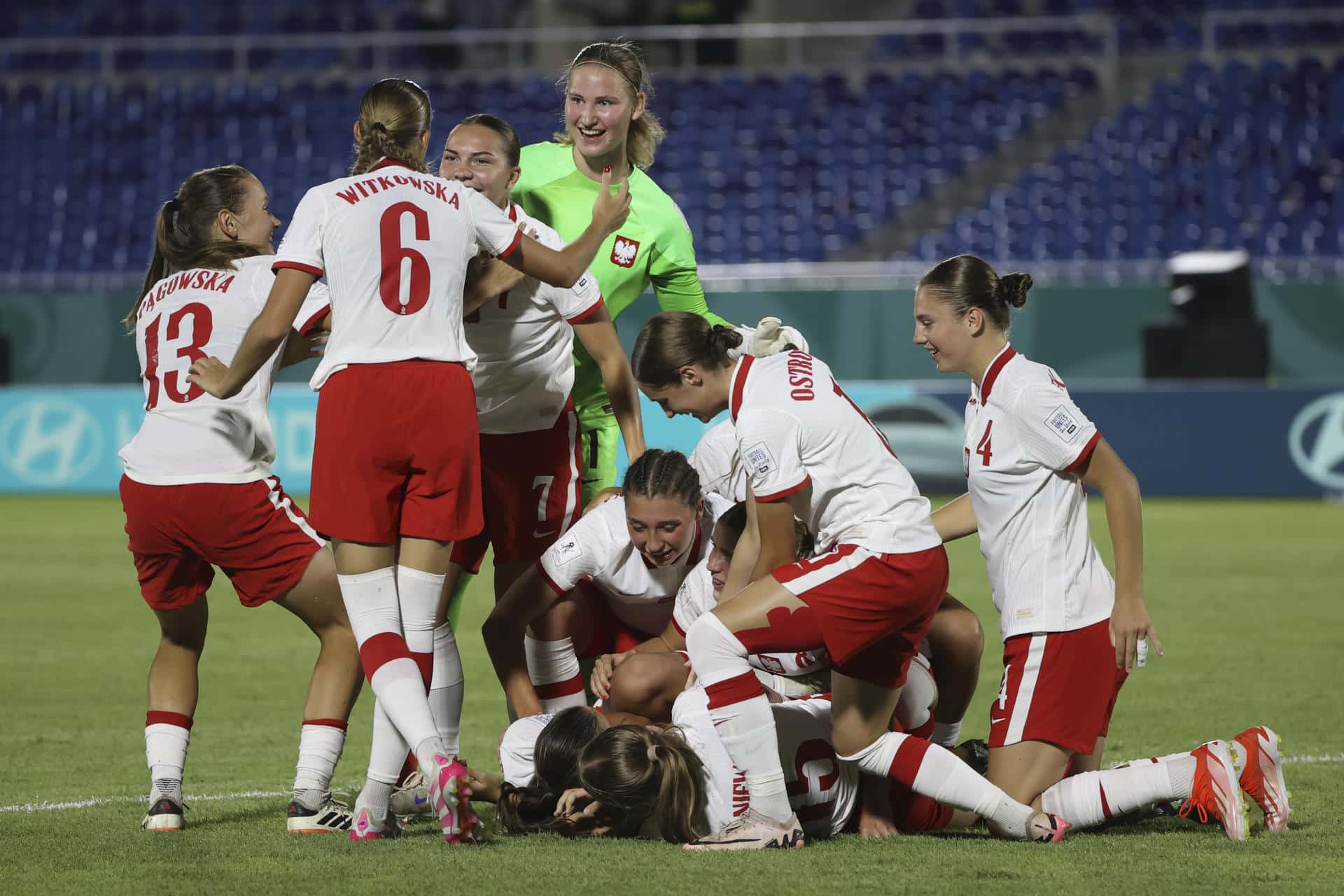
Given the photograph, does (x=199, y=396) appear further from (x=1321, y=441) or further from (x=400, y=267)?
(x=1321, y=441)

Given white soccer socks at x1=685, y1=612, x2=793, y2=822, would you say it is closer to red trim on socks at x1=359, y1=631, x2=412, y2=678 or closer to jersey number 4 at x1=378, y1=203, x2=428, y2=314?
red trim on socks at x1=359, y1=631, x2=412, y2=678

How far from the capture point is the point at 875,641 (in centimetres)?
426

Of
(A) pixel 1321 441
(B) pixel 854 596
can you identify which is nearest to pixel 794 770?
(B) pixel 854 596

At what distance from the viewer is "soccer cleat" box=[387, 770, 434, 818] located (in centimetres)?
443

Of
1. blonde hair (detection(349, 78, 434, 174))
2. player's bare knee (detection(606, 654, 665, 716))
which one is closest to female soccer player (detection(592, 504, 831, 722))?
player's bare knee (detection(606, 654, 665, 716))

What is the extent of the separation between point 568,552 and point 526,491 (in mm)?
449

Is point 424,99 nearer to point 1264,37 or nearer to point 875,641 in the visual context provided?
point 875,641

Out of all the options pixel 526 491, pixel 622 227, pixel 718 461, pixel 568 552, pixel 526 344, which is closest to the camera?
pixel 568 552

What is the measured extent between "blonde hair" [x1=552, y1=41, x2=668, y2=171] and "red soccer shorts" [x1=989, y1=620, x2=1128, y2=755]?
2.31 meters

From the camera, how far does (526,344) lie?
5203mm

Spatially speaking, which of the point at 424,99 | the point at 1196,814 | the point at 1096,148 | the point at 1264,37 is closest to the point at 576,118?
the point at 424,99

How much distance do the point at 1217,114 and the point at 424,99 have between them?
15963 millimetres

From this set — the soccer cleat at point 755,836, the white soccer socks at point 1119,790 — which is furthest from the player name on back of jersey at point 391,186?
the white soccer socks at point 1119,790

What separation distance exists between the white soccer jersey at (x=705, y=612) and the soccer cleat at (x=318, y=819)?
113cm
